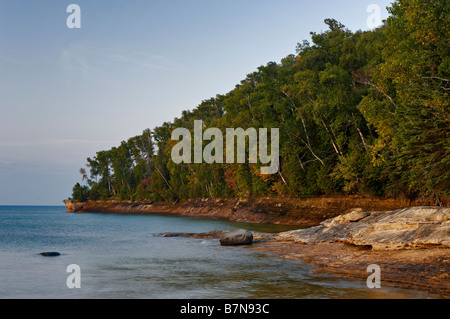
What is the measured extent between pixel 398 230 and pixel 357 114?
2141cm

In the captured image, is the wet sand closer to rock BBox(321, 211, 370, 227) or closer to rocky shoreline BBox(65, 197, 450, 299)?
rocky shoreline BBox(65, 197, 450, 299)

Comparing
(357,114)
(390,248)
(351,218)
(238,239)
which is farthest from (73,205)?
(390,248)

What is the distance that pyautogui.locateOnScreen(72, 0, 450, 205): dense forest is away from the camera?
809 inches

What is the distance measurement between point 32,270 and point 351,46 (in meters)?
38.3

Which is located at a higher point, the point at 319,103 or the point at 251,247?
the point at 319,103

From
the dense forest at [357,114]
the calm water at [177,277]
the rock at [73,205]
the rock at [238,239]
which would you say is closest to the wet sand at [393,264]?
the calm water at [177,277]

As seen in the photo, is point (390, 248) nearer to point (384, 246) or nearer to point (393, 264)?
point (384, 246)

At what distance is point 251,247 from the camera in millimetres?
21844

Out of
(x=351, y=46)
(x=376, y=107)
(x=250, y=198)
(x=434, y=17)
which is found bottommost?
(x=250, y=198)

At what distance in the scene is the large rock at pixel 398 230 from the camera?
1454 cm

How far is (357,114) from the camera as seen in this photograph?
35.8 meters

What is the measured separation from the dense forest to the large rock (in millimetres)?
4222
